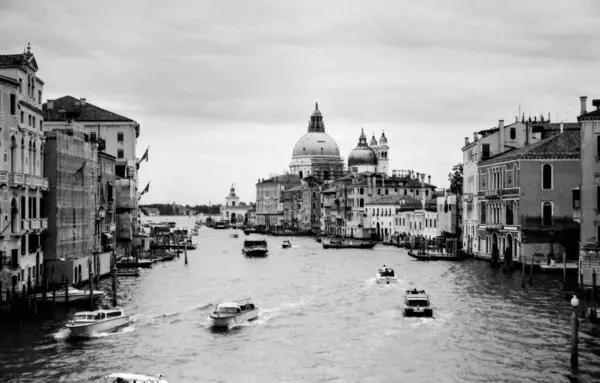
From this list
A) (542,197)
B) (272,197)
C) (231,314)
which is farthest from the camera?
(272,197)

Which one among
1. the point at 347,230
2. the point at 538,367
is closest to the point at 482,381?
the point at 538,367

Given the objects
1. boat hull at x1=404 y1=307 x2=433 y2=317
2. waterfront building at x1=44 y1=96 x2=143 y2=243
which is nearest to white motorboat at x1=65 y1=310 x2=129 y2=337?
boat hull at x1=404 y1=307 x2=433 y2=317

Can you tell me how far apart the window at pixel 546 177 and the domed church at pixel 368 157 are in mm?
87394

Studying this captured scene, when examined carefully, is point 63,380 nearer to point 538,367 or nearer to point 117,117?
point 538,367

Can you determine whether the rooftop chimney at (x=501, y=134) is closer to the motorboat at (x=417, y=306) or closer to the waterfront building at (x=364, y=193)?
the motorboat at (x=417, y=306)

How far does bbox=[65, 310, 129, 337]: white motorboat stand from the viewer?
93.1ft

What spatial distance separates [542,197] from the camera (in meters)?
50.7

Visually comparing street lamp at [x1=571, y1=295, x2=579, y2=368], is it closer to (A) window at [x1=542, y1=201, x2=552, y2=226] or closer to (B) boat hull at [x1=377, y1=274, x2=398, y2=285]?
(B) boat hull at [x1=377, y1=274, x2=398, y2=285]

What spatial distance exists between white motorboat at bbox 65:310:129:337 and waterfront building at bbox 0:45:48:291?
370cm

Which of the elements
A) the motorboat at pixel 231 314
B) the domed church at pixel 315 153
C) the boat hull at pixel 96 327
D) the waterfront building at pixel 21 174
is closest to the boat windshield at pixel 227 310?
the motorboat at pixel 231 314

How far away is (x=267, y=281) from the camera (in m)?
48.5

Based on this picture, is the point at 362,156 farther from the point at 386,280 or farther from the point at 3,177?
the point at 3,177

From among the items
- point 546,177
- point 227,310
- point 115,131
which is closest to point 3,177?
point 227,310

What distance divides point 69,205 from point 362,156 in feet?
342
